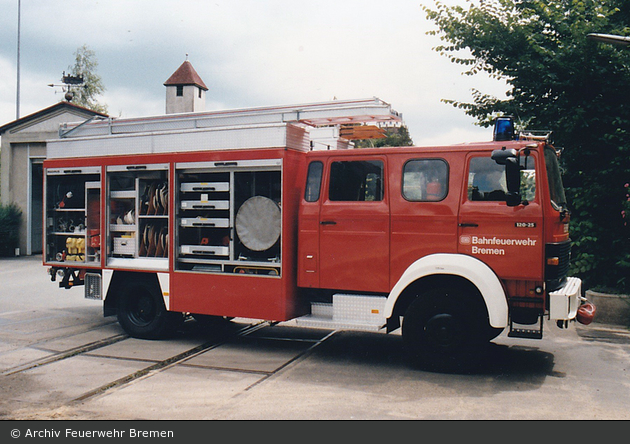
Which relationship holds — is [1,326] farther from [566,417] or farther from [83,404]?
[566,417]

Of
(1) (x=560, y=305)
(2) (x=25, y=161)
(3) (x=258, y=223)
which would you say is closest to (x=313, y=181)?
(3) (x=258, y=223)

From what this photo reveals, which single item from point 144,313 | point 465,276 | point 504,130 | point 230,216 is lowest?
point 144,313

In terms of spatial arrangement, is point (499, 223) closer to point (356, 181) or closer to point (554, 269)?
point (554, 269)

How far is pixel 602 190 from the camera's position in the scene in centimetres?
1034

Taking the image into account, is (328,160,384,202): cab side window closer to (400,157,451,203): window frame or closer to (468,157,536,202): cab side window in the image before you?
(400,157,451,203): window frame

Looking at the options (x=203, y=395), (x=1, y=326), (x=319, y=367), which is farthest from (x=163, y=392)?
(x=1, y=326)

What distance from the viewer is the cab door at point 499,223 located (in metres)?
6.32

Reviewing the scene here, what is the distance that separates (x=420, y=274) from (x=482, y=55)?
7.37 m

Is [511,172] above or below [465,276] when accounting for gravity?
above

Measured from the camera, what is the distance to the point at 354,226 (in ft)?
23.4

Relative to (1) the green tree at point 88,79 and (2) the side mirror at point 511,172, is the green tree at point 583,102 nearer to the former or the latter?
(2) the side mirror at point 511,172

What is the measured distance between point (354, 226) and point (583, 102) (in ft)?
20.2

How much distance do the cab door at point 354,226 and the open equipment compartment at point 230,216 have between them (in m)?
0.67

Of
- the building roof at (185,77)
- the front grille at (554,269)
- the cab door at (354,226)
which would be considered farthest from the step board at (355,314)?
the building roof at (185,77)
